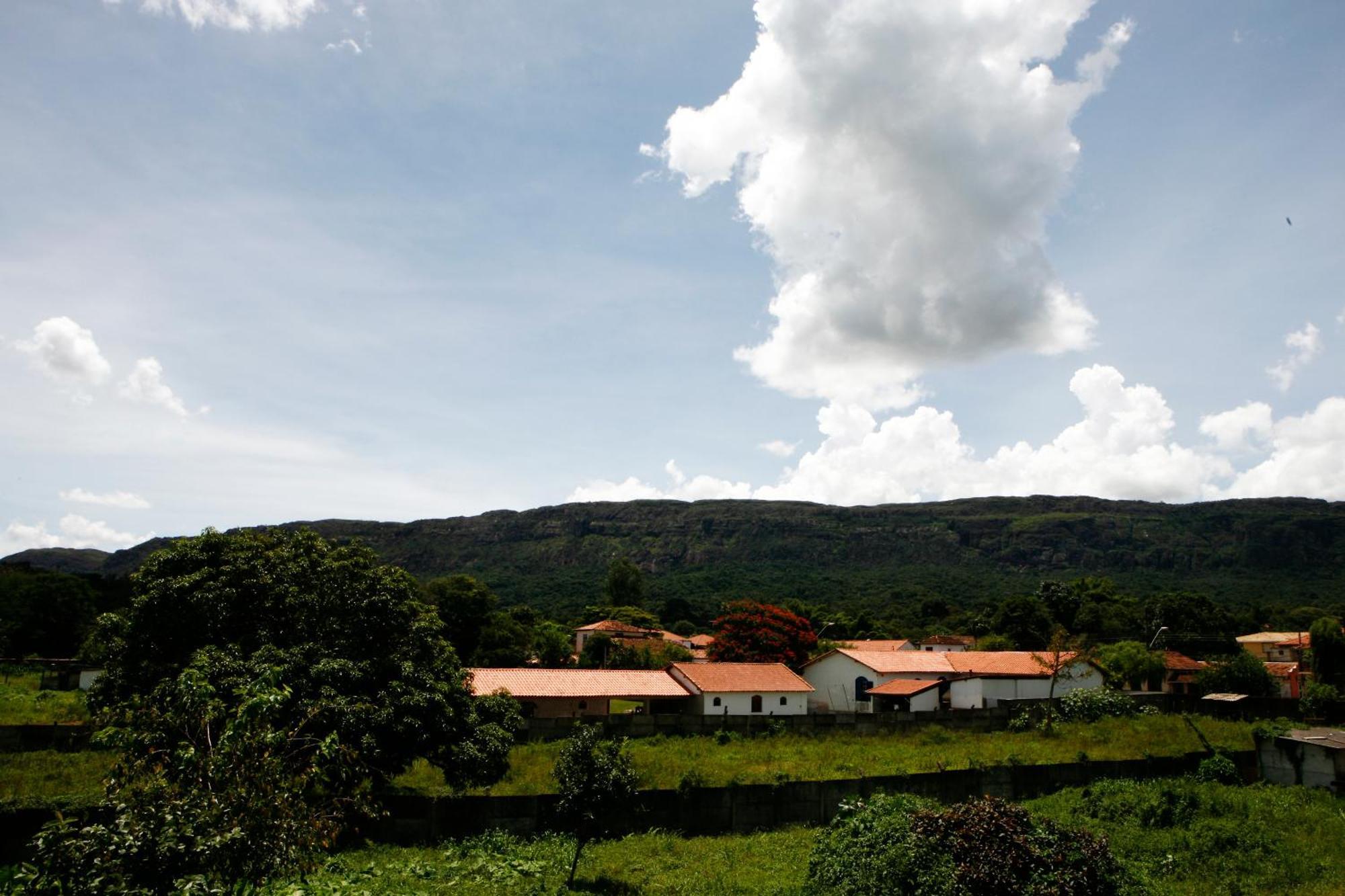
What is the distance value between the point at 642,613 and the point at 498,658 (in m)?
41.1

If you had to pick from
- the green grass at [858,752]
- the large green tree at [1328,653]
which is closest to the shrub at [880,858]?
the green grass at [858,752]

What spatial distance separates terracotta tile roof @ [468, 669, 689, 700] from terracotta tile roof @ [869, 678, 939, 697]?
1183 centimetres

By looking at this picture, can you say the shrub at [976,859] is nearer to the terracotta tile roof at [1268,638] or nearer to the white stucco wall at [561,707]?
the white stucco wall at [561,707]

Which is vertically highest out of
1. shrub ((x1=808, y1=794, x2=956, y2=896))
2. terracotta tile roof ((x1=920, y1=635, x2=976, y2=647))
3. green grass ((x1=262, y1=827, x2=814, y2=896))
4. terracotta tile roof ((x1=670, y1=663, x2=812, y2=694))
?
terracotta tile roof ((x1=920, y1=635, x2=976, y2=647))

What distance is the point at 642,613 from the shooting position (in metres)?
100

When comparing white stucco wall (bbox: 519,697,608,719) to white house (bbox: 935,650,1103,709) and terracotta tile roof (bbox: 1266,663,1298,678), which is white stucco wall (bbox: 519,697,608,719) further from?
terracotta tile roof (bbox: 1266,663,1298,678)

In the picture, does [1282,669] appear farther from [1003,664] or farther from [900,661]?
[900,661]

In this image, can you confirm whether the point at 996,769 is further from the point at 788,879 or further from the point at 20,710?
the point at 20,710

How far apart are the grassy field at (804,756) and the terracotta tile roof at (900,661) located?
12451 millimetres

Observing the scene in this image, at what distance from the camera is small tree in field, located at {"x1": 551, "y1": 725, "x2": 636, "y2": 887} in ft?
59.7

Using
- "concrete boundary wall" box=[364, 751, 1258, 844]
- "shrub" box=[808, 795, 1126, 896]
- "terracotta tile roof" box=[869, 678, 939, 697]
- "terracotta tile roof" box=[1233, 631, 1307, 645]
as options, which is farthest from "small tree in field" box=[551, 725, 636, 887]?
"terracotta tile roof" box=[1233, 631, 1307, 645]

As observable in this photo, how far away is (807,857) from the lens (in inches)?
766

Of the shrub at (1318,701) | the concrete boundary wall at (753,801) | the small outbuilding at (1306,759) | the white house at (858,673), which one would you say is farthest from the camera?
the white house at (858,673)

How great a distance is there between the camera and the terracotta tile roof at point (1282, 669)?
189 ft
